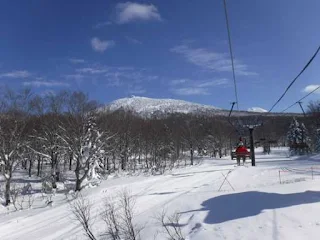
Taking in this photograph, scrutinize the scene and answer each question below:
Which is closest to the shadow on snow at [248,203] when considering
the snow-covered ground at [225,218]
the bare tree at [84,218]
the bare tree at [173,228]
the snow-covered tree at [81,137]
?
the snow-covered ground at [225,218]

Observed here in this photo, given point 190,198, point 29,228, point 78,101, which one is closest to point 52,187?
point 78,101

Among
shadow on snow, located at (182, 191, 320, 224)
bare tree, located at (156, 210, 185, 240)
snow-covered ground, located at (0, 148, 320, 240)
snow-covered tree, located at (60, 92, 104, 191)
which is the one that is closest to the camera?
snow-covered ground, located at (0, 148, 320, 240)

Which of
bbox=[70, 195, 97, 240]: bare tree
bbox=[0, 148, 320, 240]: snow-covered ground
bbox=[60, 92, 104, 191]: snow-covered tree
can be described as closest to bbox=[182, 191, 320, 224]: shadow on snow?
bbox=[0, 148, 320, 240]: snow-covered ground

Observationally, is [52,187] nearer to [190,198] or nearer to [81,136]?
[81,136]

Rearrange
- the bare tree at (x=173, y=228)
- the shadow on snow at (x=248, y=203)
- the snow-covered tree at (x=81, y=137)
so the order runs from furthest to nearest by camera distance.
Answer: the snow-covered tree at (x=81, y=137) → the shadow on snow at (x=248, y=203) → the bare tree at (x=173, y=228)

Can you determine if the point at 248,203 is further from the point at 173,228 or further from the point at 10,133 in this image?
the point at 10,133

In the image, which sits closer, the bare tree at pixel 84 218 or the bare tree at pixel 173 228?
the bare tree at pixel 173 228

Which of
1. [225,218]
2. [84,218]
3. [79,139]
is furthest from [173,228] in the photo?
[79,139]

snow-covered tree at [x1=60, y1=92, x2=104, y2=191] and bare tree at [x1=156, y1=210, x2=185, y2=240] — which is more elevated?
snow-covered tree at [x1=60, y1=92, x2=104, y2=191]

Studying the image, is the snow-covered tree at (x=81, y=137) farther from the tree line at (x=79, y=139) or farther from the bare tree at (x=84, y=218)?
the bare tree at (x=84, y=218)

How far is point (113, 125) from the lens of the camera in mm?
53156

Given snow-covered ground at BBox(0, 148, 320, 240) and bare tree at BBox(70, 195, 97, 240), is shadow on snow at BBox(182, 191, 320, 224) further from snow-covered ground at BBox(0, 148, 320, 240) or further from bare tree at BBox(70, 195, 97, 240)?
bare tree at BBox(70, 195, 97, 240)

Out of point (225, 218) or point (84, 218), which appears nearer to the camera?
point (225, 218)

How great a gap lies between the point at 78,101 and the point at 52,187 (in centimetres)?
975
